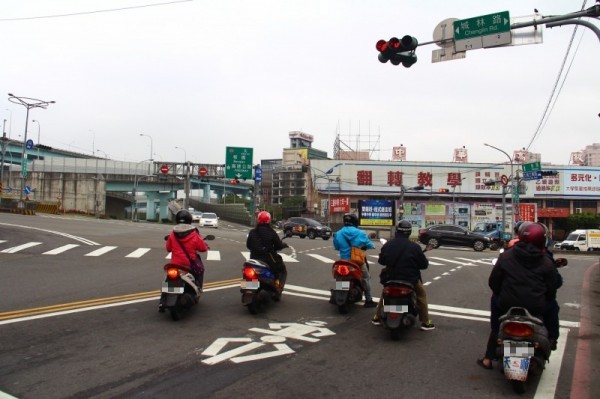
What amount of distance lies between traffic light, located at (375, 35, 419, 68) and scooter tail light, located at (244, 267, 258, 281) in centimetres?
542

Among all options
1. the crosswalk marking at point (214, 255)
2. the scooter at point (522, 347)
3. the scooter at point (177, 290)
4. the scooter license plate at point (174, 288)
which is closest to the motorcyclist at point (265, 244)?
the scooter at point (177, 290)

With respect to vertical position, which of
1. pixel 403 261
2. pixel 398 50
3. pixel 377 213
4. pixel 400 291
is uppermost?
pixel 398 50

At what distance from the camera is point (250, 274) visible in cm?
761

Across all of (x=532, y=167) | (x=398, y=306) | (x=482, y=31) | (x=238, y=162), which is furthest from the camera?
(x=238, y=162)

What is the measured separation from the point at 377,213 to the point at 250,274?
1362 inches

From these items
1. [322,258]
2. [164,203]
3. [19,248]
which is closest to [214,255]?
[322,258]

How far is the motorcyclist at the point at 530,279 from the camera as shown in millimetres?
4777

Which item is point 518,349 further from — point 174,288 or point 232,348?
point 174,288

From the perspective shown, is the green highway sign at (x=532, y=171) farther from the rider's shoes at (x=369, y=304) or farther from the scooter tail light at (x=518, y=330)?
the scooter tail light at (x=518, y=330)

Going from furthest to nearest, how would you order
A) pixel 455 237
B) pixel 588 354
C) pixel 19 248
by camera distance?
1. pixel 455 237
2. pixel 19 248
3. pixel 588 354

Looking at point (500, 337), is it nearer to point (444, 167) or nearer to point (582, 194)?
point (444, 167)

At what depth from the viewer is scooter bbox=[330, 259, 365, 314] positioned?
305 inches

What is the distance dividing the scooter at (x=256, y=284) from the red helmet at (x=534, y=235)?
4098 millimetres

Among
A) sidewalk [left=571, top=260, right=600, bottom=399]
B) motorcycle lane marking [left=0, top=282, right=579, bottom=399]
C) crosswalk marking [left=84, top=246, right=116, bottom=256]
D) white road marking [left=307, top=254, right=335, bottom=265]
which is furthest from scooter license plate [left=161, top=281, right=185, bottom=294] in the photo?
crosswalk marking [left=84, top=246, right=116, bottom=256]
